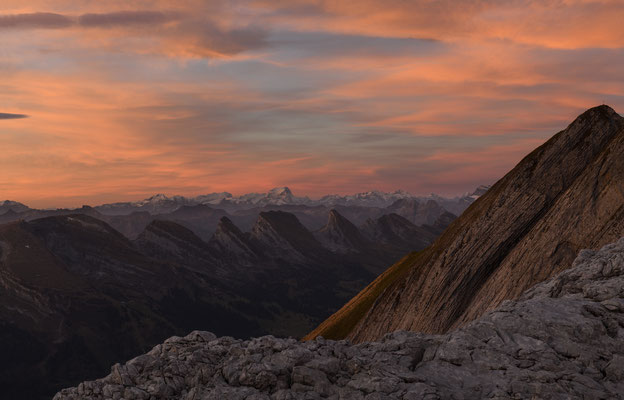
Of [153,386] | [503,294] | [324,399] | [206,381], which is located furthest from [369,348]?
[503,294]

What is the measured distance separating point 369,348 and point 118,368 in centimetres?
1805

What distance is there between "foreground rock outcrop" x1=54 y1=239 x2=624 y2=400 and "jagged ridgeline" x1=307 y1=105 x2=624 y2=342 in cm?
3209

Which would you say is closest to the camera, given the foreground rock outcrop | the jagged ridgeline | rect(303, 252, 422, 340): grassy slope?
the foreground rock outcrop

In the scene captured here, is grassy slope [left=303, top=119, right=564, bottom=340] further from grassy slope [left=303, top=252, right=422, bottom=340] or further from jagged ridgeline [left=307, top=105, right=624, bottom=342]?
jagged ridgeline [left=307, top=105, right=624, bottom=342]

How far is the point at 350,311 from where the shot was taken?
5443 inches

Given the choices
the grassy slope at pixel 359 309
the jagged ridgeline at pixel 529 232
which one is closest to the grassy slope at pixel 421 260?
the grassy slope at pixel 359 309

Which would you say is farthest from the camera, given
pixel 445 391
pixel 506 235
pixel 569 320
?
pixel 506 235

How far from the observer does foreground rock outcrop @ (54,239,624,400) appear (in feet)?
82.2

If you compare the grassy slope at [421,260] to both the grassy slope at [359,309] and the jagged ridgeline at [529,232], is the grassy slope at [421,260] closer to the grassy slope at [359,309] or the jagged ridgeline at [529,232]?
the grassy slope at [359,309]

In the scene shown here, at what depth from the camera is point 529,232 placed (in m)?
70.1

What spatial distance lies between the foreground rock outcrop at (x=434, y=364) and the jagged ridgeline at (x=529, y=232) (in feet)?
105

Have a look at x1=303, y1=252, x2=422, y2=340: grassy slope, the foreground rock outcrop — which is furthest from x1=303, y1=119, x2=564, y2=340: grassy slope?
the foreground rock outcrop

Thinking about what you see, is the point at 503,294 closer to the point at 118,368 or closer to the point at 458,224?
the point at 458,224

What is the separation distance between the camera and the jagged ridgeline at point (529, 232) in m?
61.5
